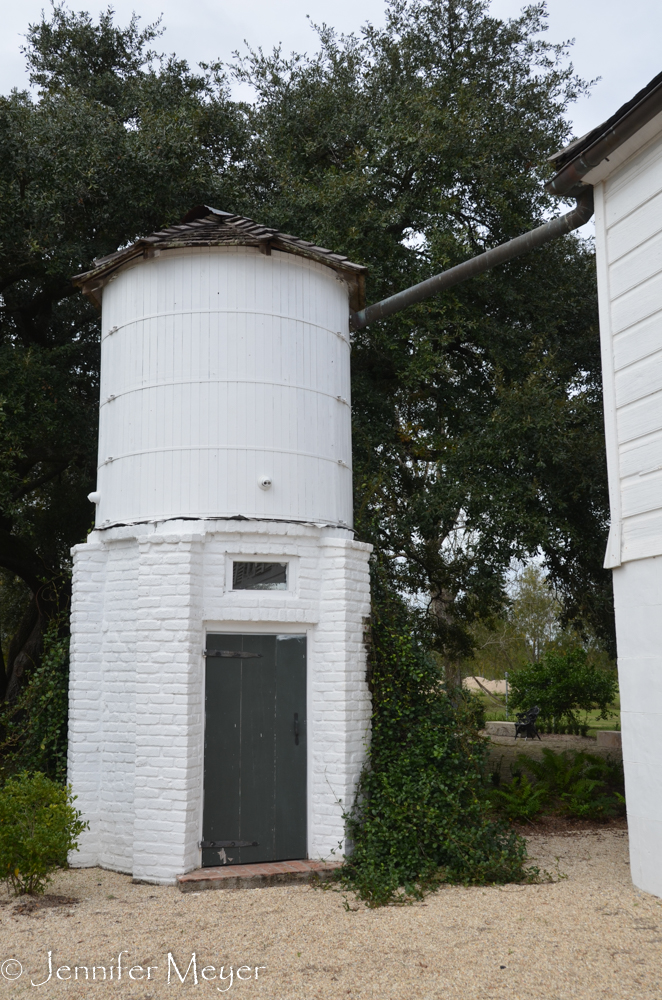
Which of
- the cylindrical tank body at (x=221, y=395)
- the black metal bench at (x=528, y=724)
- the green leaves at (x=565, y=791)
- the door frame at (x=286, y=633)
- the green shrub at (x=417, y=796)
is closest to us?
the green shrub at (x=417, y=796)

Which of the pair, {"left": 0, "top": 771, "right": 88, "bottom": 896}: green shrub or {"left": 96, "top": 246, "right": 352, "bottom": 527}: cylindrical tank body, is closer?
{"left": 0, "top": 771, "right": 88, "bottom": 896}: green shrub

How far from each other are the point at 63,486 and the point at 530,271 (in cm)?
842

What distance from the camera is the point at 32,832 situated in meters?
6.90

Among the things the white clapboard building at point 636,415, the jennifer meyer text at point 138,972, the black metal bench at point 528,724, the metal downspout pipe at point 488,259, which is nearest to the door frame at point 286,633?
the jennifer meyer text at point 138,972

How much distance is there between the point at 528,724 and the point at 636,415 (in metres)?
14.2

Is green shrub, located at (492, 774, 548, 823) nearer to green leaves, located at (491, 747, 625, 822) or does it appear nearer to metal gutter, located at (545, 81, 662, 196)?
green leaves, located at (491, 747, 625, 822)

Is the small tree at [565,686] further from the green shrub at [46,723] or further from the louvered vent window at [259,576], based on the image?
the green shrub at [46,723]

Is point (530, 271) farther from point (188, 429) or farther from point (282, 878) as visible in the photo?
point (282, 878)

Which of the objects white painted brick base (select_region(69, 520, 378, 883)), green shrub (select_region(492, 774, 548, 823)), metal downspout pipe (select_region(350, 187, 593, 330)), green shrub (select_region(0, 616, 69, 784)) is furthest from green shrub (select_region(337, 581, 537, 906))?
metal downspout pipe (select_region(350, 187, 593, 330))

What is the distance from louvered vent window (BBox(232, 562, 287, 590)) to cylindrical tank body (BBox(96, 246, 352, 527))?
488mm

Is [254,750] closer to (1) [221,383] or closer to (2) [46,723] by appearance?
(2) [46,723]

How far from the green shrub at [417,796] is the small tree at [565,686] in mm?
11205

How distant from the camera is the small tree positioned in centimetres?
1933

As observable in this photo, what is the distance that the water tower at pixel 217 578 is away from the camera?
25.7 feet
